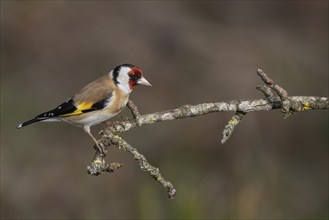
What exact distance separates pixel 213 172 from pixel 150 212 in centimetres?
463

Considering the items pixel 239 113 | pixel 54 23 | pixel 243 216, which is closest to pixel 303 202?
pixel 243 216

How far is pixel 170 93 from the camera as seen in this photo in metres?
11.5

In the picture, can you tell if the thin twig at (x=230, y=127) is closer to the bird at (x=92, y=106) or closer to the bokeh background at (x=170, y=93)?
the bird at (x=92, y=106)

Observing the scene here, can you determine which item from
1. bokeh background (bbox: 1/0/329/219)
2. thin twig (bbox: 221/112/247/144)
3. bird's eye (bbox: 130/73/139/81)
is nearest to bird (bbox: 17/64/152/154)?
bird's eye (bbox: 130/73/139/81)

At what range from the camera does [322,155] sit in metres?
9.92

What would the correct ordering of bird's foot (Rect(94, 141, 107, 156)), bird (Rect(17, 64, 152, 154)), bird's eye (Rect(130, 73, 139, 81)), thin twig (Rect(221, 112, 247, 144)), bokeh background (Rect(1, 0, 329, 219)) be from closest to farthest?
thin twig (Rect(221, 112, 247, 144)), bird's foot (Rect(94, 141, 107, 156)), bird (Rect(17, 64, 152, 154)), bird's eye (Rect(130, 73, 139, 81)), bokeh background (Rect(1, 0, 329, 219))

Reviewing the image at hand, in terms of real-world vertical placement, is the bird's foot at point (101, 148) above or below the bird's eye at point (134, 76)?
below

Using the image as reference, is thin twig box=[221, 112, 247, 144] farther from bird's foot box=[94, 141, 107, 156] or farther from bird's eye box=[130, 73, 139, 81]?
bird's eye box=[130, 73, 139, 81]

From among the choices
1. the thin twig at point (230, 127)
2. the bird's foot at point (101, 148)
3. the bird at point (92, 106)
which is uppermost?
the bird at point (92, 106)

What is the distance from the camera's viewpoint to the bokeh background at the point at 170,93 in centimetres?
891

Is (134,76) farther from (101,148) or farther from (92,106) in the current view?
(101,148)

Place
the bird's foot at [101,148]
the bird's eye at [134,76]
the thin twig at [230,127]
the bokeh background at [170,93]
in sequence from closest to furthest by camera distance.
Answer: the thin twig at [230,127] < the bird's foot at [101,148] < the bird's eye at [134,76] < the bokeh background at [170,93]

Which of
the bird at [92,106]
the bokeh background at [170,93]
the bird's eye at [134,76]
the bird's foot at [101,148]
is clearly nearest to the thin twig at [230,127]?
the bird's foot at [101,148]

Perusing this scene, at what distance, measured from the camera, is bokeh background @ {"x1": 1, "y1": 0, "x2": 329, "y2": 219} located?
8906 mm
